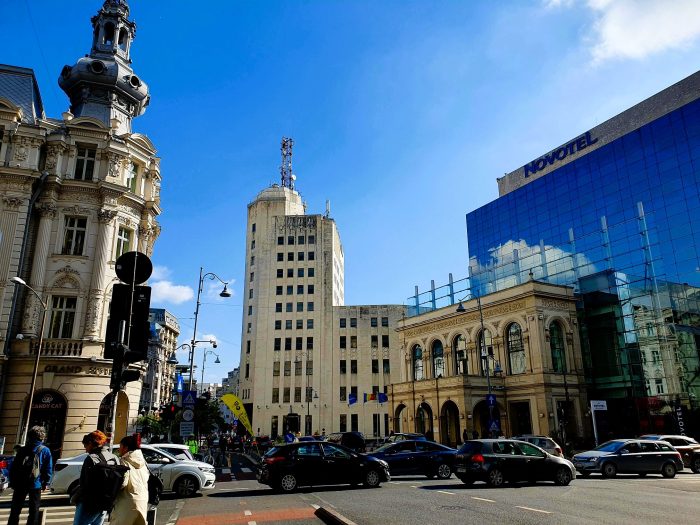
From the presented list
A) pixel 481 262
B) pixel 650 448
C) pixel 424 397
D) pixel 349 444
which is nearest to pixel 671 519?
pixel 650 448

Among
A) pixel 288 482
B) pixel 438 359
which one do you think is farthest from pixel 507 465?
pixel 438 359

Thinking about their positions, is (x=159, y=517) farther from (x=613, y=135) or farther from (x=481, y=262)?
(x=481, y=262)

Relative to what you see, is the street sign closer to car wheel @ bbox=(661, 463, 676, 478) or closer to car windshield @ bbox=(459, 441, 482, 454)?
car wheel @ bbox=(661, 463, 676, 478)

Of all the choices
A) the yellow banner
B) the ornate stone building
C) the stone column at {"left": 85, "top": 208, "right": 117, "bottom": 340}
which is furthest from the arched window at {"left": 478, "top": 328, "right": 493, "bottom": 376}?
the stone column at {"left": 85, "top": 208, "right": 117, "bottom": 340}

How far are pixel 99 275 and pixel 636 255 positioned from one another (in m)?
43.4

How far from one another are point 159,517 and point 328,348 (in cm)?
6263

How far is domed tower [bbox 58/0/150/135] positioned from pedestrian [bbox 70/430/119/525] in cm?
2817

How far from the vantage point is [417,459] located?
68.8 feet

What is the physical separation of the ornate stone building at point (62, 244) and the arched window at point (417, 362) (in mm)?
30135

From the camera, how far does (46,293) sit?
89.6 feet

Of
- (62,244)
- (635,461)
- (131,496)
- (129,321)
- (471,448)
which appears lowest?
(635,461)

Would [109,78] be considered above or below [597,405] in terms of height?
above

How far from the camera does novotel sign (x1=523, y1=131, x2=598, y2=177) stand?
58.0m

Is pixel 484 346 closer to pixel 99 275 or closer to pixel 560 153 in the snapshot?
pixel 560 153
